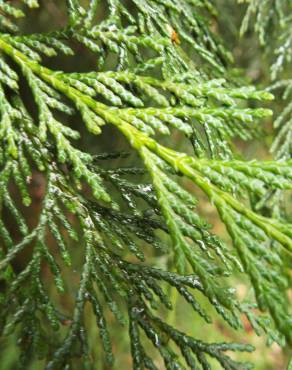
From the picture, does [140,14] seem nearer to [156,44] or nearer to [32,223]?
[156,44]

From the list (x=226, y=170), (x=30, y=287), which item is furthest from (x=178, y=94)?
(x=30, y=287)

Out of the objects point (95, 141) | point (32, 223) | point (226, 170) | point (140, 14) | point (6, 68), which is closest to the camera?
point (226, 170)

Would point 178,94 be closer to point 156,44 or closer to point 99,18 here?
point 156,44

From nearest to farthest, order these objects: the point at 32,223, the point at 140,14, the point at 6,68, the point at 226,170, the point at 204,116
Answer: the point at 226,170 < the point at 204,116 < the point at 6,68 < the point at 140,14 < the point at 32,223

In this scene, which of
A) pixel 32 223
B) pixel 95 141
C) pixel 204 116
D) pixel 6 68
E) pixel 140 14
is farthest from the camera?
pixel 32 223

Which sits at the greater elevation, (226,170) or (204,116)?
(204,116)

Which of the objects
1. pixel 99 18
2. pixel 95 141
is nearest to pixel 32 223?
pixel 95 141

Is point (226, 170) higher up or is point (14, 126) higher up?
point (14, 126)

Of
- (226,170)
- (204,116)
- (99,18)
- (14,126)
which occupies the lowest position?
(226,170)

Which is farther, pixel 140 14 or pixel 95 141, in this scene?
pixel 95 141
